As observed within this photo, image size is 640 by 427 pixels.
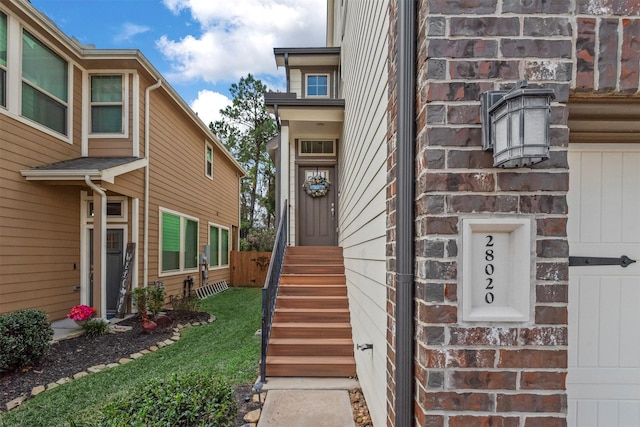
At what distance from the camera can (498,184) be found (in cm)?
147

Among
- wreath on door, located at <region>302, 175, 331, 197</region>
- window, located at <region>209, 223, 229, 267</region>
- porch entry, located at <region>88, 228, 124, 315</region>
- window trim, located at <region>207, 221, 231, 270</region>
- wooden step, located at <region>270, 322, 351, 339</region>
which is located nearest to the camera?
wooden step, located at <region>270, 322, 351, 339</region>

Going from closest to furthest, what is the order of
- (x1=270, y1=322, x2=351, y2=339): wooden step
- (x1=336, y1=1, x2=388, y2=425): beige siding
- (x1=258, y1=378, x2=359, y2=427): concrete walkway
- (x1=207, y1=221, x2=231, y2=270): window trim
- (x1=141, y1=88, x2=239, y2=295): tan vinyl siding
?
(x1=336, y1=1, x2=388, y2=425): beige siding < (x1=258, y1=378, x2=359, y2=427): concrete walkway < (x1=270, y1=322, x2=351, y2=339): wooden step < (x1=141, y1=88, x2=239, y2=295): tan vinyl siding < (x1=207, y1=221, x2=231, y2=270): window trim

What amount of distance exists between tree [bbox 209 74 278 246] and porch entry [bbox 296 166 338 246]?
12179 millimetres

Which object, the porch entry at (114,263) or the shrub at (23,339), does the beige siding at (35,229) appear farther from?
the shrub at (23,339)

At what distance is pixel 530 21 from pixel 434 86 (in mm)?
487

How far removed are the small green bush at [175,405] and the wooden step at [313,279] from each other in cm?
328

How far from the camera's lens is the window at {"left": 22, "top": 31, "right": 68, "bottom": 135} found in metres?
5.55

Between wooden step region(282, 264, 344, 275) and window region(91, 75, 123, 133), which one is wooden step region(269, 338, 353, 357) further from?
window region(91, 75, 123, 133)

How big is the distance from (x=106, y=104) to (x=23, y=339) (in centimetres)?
469

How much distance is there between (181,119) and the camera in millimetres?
9422

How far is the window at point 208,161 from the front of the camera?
11398 millimetres

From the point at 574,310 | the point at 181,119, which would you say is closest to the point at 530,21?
the point at 574,310

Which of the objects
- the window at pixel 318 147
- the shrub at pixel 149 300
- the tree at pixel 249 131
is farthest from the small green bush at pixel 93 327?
the tree at pixel 249 131

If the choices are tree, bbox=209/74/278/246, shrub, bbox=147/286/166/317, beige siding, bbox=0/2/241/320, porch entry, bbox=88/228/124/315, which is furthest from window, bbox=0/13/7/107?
tree, bbox=209/74/278/246
